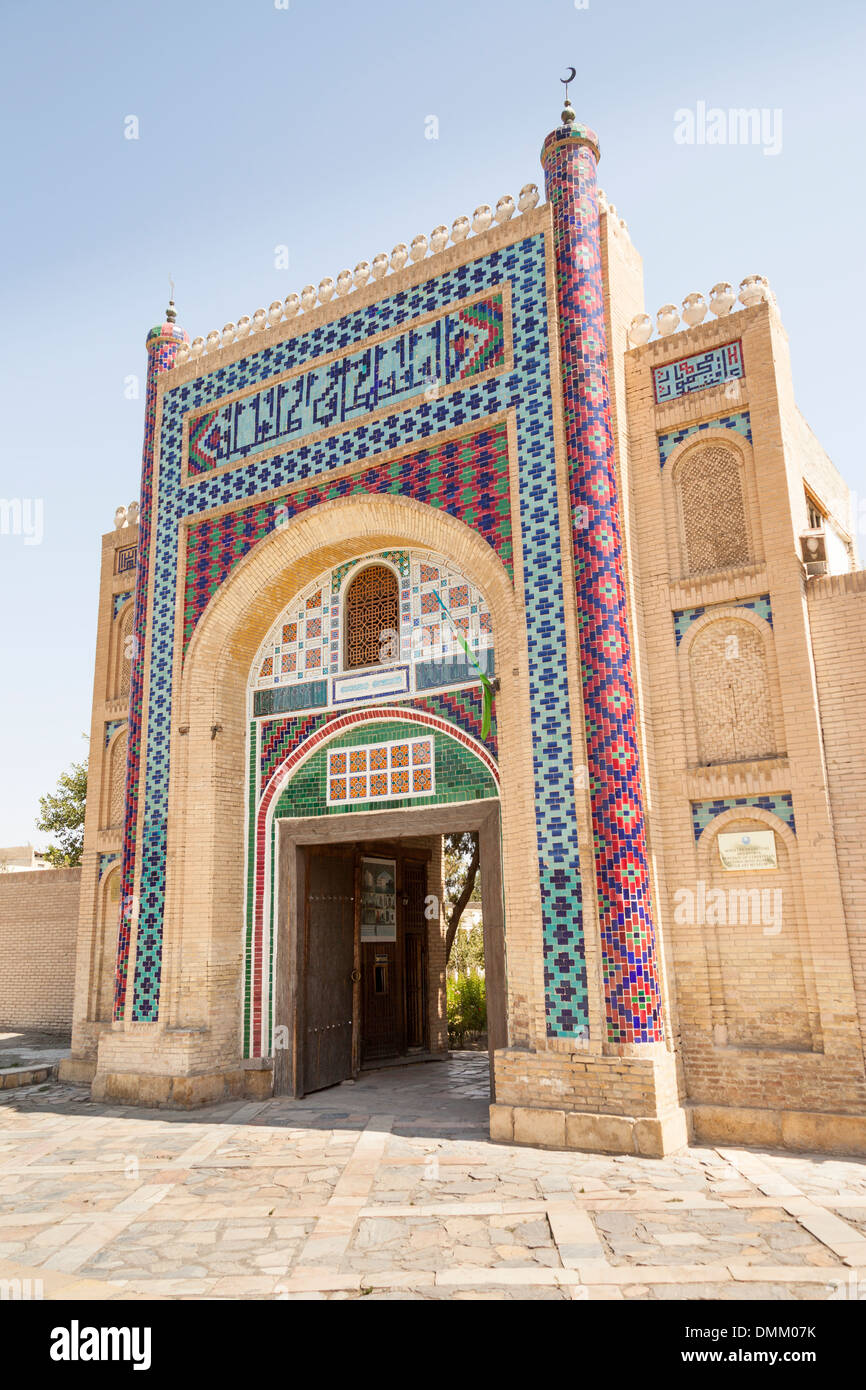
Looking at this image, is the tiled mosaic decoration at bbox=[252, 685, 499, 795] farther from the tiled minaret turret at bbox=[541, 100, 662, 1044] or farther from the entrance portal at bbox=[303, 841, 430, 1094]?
the tiled minaret turret at bbox=[541, 100, 662, 1044]

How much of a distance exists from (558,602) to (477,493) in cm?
140

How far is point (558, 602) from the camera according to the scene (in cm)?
779

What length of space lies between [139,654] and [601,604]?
551 centimetres

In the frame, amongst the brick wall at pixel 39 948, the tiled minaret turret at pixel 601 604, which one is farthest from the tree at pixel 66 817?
the tiled minaret turret at pixel 601 604

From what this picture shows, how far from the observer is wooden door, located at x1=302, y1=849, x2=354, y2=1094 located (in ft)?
31.3

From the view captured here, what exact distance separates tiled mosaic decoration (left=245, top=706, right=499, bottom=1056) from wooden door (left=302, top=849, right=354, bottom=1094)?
1.31 ft

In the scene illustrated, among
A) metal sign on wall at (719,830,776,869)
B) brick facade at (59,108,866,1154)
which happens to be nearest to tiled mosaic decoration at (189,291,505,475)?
brick facade at (59,108,866,1154)

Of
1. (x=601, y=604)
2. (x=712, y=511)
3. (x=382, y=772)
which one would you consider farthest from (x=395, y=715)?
(x=712, y=511)

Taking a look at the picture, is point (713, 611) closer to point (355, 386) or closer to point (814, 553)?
point (814, 553)

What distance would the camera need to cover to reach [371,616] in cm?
966

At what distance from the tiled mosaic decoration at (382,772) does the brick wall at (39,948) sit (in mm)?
6683
